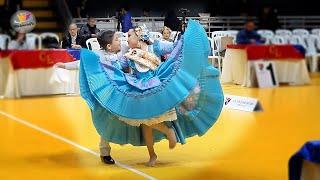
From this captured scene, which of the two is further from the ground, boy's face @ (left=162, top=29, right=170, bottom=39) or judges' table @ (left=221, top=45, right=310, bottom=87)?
boy's face @ (left=162, top=29, right=170, bottom=39)

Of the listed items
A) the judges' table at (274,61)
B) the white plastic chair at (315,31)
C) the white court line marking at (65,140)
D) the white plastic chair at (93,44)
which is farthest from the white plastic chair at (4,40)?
the white plastic chair at (315,31)

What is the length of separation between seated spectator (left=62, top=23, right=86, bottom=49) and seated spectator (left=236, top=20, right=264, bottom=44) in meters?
1.82

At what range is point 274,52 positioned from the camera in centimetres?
1075

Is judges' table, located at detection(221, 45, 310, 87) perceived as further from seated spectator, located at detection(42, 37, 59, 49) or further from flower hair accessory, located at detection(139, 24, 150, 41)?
flower hair accessory, located at detection(139, 24, 150, 41)

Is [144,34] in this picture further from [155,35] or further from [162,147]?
[162,147]

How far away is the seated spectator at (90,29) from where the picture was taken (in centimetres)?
522

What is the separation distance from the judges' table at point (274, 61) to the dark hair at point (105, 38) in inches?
201

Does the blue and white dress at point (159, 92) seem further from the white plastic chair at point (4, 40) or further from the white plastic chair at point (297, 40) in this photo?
the white plastic chair at point (297, 40)

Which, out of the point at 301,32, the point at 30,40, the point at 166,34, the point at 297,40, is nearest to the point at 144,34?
the point at 166,34

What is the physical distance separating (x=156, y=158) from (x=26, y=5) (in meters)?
3.28

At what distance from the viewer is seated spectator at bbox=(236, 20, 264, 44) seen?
23.1 feet

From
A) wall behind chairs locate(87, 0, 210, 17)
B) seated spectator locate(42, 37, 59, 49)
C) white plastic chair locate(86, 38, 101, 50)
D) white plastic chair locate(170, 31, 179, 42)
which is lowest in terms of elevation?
seated spectator locate(42, 37, 59, 49)

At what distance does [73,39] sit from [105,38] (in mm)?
1149

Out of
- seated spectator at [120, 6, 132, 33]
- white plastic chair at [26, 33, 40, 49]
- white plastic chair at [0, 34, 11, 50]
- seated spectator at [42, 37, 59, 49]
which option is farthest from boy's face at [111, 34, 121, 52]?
white plastic chair at [0, 34, 11, 50]
